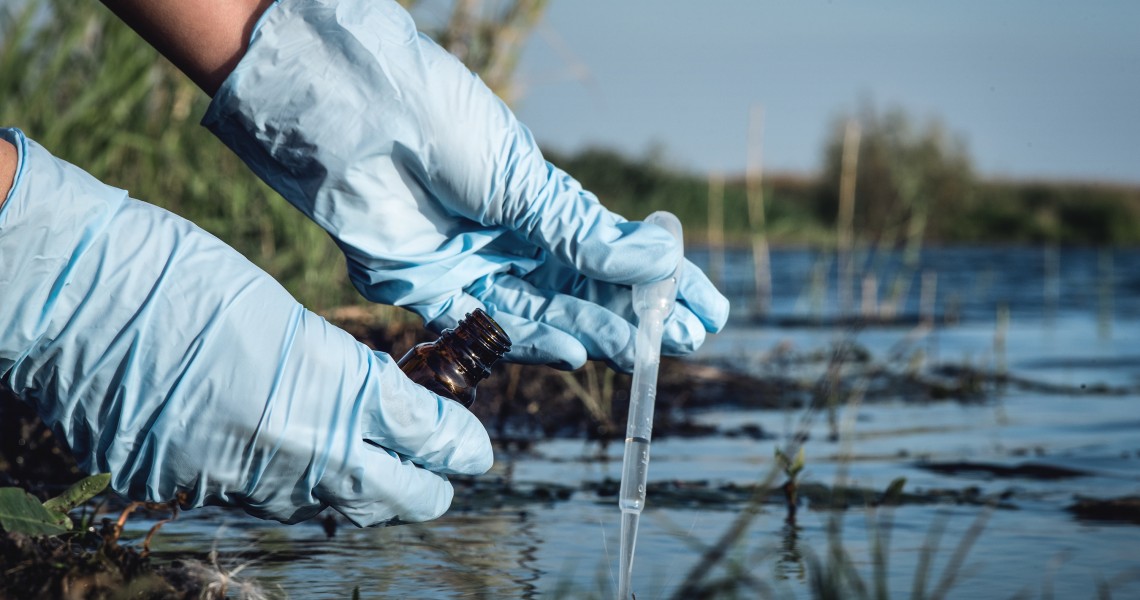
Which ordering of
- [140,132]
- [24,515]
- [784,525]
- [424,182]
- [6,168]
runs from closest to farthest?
[24,515]
[6,168]
[424,182]
[784,525]
[140,132]

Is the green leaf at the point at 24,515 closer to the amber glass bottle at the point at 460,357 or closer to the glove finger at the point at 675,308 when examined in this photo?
the amber glass bottle at the point at 460,357

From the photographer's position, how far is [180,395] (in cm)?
196

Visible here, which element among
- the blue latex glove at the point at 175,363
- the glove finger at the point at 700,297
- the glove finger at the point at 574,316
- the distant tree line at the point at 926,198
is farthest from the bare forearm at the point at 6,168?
the distant tree line at the point at 926,198

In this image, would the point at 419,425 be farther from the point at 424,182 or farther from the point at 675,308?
the point at 675,308

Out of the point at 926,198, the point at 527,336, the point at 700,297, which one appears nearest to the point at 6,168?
the point at 527,336

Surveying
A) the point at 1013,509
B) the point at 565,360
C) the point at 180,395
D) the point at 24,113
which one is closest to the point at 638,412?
the point at 565,360

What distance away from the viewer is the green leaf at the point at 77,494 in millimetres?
1863

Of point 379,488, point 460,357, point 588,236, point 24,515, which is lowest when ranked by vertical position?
point 24,515

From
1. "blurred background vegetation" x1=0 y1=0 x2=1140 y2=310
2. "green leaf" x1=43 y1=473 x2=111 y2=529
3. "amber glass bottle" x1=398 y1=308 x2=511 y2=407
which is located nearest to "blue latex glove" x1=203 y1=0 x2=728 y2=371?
"amber glass bottle" x1=398 y1=308 x2=511 y2=407

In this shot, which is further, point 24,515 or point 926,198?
point 926,198

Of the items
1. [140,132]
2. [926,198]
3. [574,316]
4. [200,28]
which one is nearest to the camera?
[200,28]

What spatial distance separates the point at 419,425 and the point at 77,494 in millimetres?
575

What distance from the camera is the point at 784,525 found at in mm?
2811

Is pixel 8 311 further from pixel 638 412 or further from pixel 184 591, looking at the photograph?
pixel 638 412
